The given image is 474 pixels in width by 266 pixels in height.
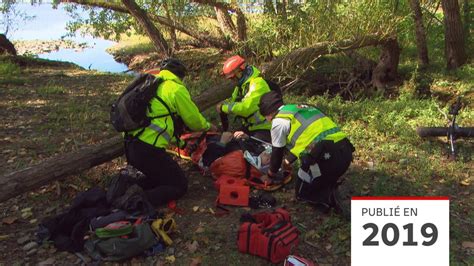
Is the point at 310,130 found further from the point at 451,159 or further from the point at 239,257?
the point at 451,159

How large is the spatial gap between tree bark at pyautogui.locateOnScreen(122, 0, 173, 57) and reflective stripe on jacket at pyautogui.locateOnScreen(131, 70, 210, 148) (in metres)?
8.75

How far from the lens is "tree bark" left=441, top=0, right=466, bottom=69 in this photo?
974 cm

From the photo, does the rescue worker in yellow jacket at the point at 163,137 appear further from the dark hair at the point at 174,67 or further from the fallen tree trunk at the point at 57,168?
the fallen tree trunk at the point at 57,168

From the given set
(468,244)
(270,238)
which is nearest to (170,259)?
(270,238)

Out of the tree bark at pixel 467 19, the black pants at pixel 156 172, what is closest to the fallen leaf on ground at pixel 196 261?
the black pants at pixel 156 172

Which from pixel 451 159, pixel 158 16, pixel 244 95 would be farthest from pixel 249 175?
pixel 158 16

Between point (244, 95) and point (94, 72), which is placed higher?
point (94, 72)

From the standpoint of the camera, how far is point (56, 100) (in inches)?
349

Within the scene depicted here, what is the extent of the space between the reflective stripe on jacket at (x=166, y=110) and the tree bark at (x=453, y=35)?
793 cm

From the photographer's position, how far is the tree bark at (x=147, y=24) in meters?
12.5

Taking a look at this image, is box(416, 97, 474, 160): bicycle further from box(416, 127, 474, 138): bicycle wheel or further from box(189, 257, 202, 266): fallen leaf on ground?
box(189, 257, 202, 266): fallen leaf on ground

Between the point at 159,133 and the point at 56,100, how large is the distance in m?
5.31

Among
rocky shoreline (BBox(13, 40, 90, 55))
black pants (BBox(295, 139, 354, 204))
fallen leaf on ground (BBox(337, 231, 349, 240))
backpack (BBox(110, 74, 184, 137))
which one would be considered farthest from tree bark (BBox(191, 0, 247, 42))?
rocky shoreline (BBox(13, 40, 90, 55))

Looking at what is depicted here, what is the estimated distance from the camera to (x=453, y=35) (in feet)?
32.7
